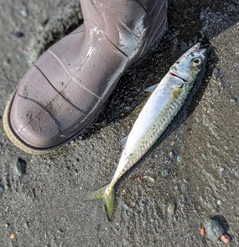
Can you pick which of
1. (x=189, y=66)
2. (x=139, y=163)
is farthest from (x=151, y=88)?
(x=139, y=163)

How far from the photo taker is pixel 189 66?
2.53 metres

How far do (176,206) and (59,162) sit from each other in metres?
0.97

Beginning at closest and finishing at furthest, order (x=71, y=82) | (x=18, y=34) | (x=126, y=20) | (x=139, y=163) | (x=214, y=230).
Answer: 1. (x=126, y=20)
2. (x=71, y=82)
3. (x=214, y=230)
4. (x=139, y=163)
5. (x=18, y=34)

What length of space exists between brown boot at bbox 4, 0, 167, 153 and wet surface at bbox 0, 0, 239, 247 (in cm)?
29

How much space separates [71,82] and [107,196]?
909mm

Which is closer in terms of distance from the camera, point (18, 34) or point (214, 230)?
point (214, 230)

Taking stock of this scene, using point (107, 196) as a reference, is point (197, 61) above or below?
above

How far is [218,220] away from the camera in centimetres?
247

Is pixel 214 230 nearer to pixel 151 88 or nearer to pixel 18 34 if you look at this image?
pixel 151 88

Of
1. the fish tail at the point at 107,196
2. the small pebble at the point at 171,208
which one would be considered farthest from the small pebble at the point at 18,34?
the small pebble at the point at 171,208

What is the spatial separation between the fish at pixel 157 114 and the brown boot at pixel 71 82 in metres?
0.33

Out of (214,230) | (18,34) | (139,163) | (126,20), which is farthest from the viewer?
(18,34)

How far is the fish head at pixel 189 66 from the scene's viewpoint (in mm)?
2523

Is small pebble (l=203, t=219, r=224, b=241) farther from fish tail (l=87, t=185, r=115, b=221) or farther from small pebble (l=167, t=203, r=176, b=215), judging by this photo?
fish tail (l=87, t=185, r=115, b=221)
